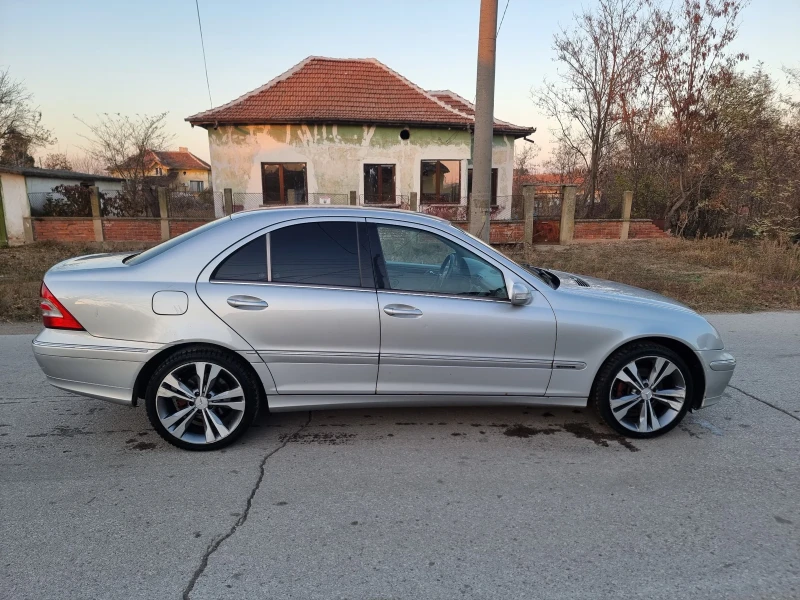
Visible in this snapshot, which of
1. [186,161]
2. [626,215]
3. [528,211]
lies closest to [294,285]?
[528,211]

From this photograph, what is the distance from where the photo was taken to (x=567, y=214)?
15727mm

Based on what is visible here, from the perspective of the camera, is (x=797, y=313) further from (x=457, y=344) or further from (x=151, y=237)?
(x=151, y=237)

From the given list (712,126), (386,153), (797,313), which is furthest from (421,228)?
(712,126)

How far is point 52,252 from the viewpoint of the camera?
13.7 m

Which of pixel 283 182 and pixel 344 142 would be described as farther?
pixel 283 182

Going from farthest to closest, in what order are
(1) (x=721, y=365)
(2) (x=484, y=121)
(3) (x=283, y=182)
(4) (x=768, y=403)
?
1. (3) (x=283, y=182)
2. (2) (x=484, y=121)
3. (4) (x=768, y=403)
4. (1) (x=721, y=365)

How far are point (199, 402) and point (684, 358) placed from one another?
137 inches

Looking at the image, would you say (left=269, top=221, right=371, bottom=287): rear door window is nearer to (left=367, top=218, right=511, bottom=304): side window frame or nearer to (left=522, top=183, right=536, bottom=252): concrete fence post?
(left=367, top=218, right=511, bottom=304): side window frame

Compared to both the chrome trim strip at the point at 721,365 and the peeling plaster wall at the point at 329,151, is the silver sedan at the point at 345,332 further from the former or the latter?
the peeling plaster wall at the point at 329,151

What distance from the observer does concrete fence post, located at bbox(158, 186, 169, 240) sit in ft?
47.6

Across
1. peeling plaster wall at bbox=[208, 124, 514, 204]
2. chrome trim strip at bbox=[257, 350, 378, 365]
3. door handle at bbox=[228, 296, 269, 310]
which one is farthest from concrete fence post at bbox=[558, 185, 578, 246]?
door handle at bbox=[228, 296, 269, 310]

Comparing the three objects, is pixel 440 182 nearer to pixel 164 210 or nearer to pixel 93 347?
pixel 164 210

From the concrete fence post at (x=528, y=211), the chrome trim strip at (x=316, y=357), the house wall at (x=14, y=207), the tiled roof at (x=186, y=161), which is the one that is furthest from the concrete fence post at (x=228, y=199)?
the tiled roof at (x=186, y=161)

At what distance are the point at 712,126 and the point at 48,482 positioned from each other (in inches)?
791
